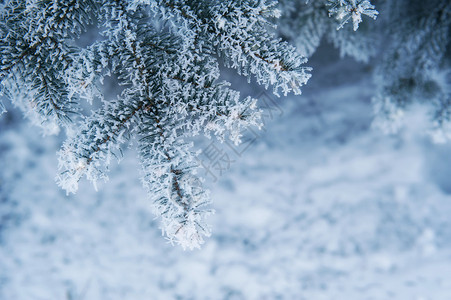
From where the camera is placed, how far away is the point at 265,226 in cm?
192

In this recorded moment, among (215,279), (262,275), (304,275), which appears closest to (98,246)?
(215,279)

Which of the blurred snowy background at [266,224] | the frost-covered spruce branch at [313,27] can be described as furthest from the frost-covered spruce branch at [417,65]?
the blurred snowy background at [266,224]

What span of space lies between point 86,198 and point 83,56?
1.36 metres

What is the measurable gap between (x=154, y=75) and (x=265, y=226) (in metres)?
1.38

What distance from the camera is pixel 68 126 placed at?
3.05ft

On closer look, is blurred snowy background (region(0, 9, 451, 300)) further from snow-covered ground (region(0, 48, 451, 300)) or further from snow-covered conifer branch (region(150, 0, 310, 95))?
snow-covered conifer branch (region(150, 0, 310, 95))

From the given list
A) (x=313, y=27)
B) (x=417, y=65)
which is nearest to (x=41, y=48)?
(x=313, y=27)

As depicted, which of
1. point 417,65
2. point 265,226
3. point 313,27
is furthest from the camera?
point 265,226

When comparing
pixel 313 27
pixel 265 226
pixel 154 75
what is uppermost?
pixel 313 27

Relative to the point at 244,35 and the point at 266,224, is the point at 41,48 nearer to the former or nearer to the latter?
the point at 244,35

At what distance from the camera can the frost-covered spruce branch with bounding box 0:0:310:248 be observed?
79cm

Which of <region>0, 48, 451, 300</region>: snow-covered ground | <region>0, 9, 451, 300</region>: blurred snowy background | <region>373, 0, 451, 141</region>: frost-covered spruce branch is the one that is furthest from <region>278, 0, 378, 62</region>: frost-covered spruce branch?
<region>0, 48, 451, 300</region>: snow-covered ground

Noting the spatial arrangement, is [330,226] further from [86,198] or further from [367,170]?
[86,198]

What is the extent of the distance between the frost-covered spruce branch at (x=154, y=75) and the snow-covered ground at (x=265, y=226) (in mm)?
1067
